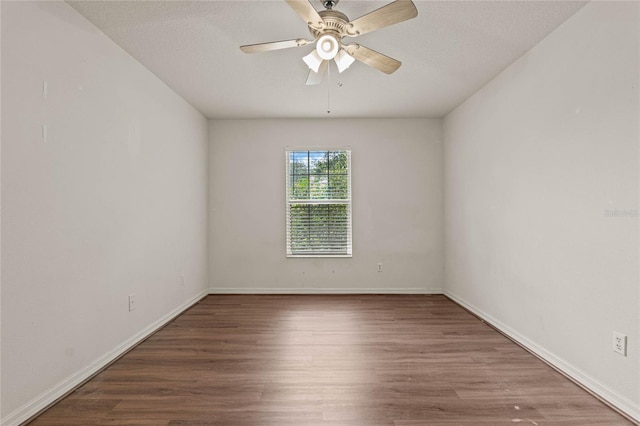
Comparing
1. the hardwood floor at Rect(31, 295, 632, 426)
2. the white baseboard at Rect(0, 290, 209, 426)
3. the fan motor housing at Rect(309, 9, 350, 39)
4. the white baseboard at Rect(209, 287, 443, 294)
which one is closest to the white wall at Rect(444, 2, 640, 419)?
the hardwood floor at Rect(31, 295, 632, 426)

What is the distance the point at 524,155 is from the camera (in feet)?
9.60

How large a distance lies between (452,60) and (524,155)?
3.40 ft

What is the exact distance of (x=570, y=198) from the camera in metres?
2.38

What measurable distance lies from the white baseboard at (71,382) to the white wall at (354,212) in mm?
1687

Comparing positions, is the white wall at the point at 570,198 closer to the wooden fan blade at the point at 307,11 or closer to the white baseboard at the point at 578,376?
the white baseboard at the point at 578,376

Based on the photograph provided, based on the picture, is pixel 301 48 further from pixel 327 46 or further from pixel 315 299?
pixel 315 299

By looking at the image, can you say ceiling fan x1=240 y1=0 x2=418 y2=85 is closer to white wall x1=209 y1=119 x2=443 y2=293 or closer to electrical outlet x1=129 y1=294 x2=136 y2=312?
electrical outlet x1=129 y1=294 x2=136 y2=312

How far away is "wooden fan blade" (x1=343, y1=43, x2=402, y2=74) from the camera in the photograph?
2254mm

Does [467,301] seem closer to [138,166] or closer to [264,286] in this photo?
[264,286]

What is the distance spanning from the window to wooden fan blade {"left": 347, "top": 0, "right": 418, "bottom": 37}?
285cm

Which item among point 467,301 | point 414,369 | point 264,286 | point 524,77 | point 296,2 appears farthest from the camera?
point 264,286

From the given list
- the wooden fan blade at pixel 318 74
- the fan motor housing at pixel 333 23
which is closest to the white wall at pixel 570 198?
the fan motor housing at pixel 333 23

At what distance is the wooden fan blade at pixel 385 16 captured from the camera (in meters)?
1.79

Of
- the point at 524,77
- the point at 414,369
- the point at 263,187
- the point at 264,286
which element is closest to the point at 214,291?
the point at 264,286
